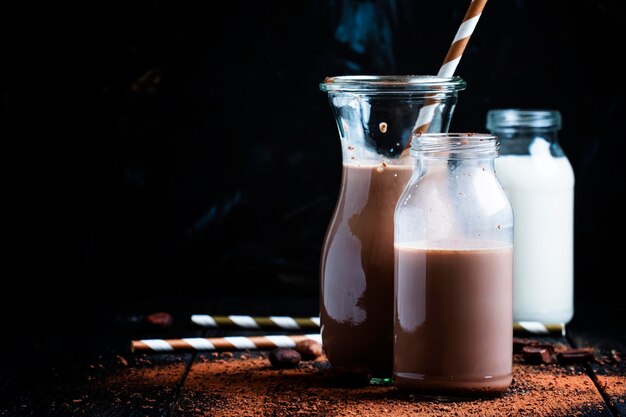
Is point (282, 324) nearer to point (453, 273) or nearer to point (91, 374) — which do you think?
point (91, 374)

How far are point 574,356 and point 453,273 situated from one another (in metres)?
0.34

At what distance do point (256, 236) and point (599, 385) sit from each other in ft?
2.76

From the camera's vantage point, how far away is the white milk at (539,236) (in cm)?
165

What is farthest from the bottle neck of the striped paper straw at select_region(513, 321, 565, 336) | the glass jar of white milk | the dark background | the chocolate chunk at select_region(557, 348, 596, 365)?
the chocolate chunk at select_region(557, 348, 596, 365)

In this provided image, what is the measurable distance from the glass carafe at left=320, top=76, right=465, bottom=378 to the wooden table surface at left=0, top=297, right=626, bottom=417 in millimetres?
67

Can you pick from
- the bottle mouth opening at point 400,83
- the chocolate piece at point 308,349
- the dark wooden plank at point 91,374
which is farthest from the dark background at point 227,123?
the bottle mouth opening at point 400,83

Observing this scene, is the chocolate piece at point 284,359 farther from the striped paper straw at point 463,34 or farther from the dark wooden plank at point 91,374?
the striped paper straw at point 463,34

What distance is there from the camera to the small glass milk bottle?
1.16 m

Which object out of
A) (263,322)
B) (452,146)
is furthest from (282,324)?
(452,146)

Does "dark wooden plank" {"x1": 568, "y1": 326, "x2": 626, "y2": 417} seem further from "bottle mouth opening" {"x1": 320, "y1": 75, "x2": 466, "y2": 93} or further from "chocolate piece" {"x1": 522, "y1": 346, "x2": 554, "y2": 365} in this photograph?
"bottle mouth opening" {"x1": 320, "y1": 75, "x2": 466, "y2": 93}

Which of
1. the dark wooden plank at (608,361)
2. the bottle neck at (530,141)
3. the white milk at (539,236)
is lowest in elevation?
the dark wooden plank at (608,361)

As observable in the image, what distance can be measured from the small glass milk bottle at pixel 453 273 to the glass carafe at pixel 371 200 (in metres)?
0.05

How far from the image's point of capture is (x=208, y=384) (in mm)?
1284

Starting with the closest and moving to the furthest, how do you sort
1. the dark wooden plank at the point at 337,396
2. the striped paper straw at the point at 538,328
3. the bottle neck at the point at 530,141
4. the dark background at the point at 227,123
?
the dark wooden plank at the point at 337,396
the striped paper straw at the point at 538,328
the bottle neck at the point at 530,141
the dark background at the point at 227,123
